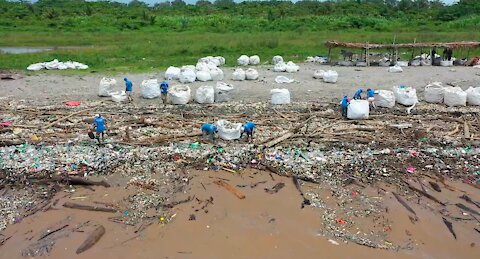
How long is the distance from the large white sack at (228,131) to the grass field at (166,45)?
1296cm

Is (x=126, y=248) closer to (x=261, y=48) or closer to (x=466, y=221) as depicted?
(x=466, y=221)

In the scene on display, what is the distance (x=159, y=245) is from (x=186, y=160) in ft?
11.3

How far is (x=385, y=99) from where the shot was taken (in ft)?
50.9

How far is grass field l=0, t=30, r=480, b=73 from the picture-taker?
26.6 m

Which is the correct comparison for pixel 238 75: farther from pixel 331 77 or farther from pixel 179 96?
pixel 179 96

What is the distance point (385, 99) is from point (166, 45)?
21451 millimetres

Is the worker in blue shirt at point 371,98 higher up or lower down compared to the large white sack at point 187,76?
lower down

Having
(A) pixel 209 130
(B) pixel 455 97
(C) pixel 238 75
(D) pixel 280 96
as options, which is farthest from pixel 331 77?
(A) pixel 209 130

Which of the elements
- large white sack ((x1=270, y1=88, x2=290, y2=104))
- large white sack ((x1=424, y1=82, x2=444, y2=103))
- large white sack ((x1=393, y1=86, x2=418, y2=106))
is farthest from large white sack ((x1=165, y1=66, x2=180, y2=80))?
large white sack ((x1=424, y1=82, x2=444, y2=103))

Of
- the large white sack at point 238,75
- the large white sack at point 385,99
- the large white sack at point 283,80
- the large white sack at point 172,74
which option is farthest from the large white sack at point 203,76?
the large white sack at point 385,99

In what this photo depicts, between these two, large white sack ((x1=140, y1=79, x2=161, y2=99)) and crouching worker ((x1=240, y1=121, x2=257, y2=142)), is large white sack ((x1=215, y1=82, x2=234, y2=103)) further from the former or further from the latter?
crouching worker ((x1=240, y1=121, x2=257, y2=142))

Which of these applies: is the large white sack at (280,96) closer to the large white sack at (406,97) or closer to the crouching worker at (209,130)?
the large white sack at (406,97)

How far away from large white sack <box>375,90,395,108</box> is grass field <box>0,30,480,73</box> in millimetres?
12424

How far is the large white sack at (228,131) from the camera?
39.4 feet
